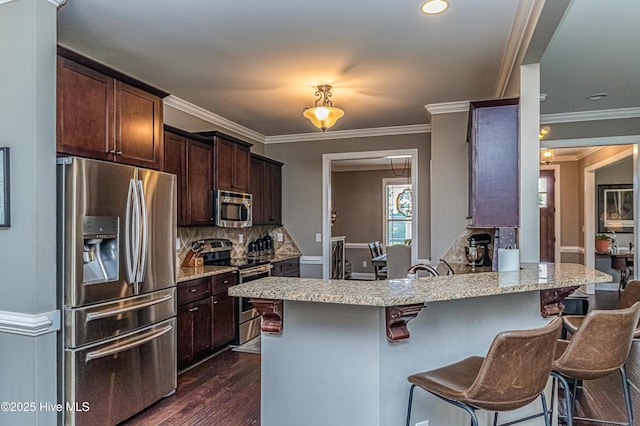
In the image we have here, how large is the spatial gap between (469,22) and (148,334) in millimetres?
3063

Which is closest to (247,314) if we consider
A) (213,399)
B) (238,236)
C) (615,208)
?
(238,236)

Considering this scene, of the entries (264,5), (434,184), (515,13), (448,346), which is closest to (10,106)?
(264,5)

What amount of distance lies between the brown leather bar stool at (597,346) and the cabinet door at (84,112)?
293 centimetres

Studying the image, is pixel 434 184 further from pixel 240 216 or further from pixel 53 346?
pixel 53 346

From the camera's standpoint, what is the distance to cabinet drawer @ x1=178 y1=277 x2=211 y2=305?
143 inches

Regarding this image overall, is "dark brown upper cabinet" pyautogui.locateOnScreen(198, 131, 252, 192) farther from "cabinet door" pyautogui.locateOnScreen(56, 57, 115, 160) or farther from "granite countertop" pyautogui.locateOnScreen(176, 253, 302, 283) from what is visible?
"cabinet door" pyautogui.locateOnScreen(56, 57, 115, 160)

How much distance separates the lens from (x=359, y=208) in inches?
392

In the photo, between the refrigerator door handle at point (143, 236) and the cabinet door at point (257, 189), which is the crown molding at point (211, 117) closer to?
the cabinet door at point (257, 189)

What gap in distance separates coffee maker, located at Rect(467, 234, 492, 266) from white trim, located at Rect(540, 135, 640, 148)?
1597 millimetres

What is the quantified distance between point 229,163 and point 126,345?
2579mm

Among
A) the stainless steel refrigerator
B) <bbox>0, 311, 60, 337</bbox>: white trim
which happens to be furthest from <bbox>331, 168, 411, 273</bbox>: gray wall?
<bbox>0, 311, 60, 337</bbox>: white trim

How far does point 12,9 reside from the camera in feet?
7.82

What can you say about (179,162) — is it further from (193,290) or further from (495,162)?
(495,162)

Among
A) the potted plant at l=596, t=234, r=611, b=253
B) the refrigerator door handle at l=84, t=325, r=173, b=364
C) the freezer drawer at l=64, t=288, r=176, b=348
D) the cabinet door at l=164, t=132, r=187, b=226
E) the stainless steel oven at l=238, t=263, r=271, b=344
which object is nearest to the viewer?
the freezer drawer at l=64, t=288, r=176, b=348
